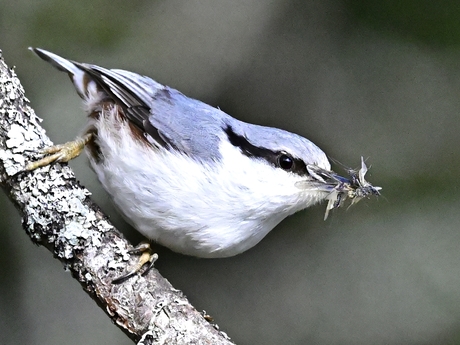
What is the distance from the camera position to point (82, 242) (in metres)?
1.19

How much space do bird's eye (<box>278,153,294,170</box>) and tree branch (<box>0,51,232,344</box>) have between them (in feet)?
1.25

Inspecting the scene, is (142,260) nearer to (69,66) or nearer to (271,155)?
(271,155)

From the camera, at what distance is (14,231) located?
1.85 metres

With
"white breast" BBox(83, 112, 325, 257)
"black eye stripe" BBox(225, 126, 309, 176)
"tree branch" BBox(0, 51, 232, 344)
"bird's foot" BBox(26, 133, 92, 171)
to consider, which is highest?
"black eye stripe" BBox(225, 126, 309, 176)

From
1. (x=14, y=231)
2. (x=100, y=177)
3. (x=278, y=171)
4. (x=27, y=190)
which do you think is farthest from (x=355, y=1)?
(x=14, y=231)

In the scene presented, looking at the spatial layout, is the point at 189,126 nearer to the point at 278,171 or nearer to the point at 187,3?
the point at 278,171

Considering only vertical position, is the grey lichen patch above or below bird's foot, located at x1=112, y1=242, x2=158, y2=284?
above

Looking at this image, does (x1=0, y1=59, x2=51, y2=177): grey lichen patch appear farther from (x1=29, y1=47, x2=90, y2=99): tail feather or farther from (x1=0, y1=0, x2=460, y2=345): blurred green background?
(x1=0, y1=0, x2=460, y2=345): blurred green background

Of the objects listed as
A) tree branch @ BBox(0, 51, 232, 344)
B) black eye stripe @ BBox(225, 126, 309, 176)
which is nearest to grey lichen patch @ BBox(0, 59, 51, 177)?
tree branch @ BBox(0, 51, 232, 344)

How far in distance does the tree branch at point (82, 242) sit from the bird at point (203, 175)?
0.21ft

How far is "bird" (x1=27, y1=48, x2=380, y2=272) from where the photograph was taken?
3.93 ft

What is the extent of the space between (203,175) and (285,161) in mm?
187

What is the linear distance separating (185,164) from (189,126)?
103mm

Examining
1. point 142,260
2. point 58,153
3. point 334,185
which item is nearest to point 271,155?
point 334,185
